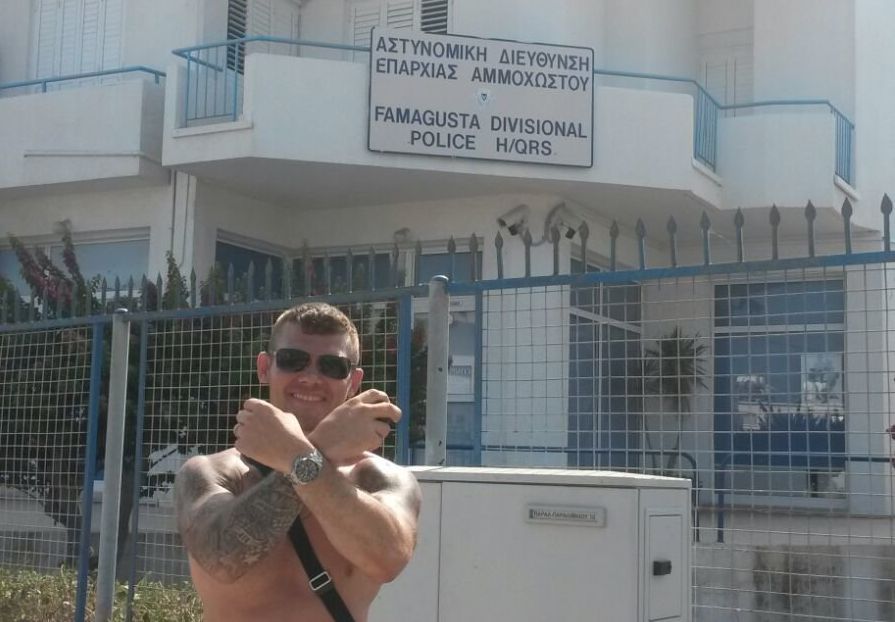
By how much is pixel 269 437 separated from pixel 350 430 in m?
0.18

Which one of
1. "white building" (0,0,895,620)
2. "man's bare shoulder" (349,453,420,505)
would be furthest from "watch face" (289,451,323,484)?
"white building" (0,0,895,620)

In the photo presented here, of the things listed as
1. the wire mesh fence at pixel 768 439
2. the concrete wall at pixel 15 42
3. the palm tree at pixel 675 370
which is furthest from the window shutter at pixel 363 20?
the wire mesh fence at pixel 768 439

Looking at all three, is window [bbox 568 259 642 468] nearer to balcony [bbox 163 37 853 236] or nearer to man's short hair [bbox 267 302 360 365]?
man's short hair [bbox 267 302 360 365]

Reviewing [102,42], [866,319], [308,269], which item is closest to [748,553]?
[866,319]

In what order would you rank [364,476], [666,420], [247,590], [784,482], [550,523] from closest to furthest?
[247,590] → [364,476] → [550,523] → [784,482] → [666,420]

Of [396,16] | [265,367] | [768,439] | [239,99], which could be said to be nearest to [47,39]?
[239,99]

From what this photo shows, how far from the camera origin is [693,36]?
15.4m

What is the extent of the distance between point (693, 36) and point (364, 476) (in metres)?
13.6

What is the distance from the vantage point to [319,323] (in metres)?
2.87

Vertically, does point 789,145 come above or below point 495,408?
above

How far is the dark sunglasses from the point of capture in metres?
2.81

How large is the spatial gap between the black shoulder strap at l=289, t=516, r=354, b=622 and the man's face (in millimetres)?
274

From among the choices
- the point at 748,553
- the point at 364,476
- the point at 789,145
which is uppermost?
the point at 789,145

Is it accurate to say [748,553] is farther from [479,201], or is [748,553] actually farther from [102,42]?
[102,42]
